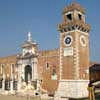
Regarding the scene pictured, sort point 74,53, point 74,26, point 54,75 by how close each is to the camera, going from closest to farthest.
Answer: point 74,53
point 74,26
point 54,75

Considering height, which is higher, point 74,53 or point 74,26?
point 74,26

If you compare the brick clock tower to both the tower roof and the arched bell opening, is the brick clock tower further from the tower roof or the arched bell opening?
the arched bell opening

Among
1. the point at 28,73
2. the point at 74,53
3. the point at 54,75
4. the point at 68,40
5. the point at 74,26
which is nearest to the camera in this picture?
the point at 74,53

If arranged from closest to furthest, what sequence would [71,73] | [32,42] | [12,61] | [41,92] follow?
[71,73], [41,92], [32,42], [12,61]

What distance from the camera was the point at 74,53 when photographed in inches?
1049

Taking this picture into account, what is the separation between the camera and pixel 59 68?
28.4 metres

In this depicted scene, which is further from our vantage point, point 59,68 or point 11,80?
point 11,80

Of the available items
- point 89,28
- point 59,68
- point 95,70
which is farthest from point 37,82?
point 95,70

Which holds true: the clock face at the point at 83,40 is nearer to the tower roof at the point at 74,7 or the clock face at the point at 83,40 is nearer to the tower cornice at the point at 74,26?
the tower cornice at the point at 74,26

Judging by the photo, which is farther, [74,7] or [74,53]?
[74,7]

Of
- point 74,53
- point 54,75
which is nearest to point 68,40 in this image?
point 74,53

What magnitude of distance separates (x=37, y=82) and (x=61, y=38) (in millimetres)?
7595

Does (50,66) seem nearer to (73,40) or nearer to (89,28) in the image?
(73,40)

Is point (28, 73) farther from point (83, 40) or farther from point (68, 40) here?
point (83, 40)
